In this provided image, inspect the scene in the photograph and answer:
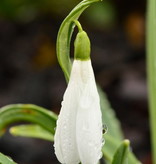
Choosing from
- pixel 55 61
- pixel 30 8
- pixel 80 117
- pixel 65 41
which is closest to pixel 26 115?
pixel 65 41

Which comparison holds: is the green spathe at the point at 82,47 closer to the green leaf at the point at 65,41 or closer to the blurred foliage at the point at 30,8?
the green leaf at the point at 65,41

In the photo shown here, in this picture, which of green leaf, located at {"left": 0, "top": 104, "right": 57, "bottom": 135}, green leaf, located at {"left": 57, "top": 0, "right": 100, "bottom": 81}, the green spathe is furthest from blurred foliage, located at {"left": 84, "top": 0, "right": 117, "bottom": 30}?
Result: the green spathe

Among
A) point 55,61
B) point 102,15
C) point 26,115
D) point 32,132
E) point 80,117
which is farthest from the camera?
point 102,15

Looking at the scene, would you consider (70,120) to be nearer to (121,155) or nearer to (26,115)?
(121,155)

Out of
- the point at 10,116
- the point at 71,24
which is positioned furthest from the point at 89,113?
the point at 10,116

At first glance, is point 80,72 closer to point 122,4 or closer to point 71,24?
point 71,24

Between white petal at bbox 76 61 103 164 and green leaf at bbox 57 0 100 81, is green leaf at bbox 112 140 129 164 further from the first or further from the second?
green leaf at bbox 57 0 100 81
